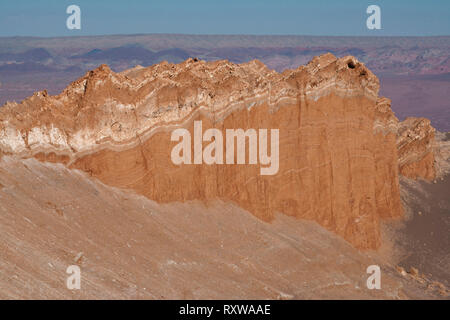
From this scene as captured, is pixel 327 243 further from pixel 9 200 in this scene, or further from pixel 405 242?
pixel 9 200

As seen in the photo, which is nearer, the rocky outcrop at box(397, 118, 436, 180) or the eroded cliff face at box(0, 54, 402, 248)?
the eroded cliff face at box(0, 54, 402, 248)

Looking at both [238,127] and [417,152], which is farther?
[417,152]

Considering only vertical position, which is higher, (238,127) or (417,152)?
(417,152)

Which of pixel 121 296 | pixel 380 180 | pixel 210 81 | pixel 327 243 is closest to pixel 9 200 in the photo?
pixel 121 296

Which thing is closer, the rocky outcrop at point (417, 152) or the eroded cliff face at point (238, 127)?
the eroded cliff face at point (238, 127)
